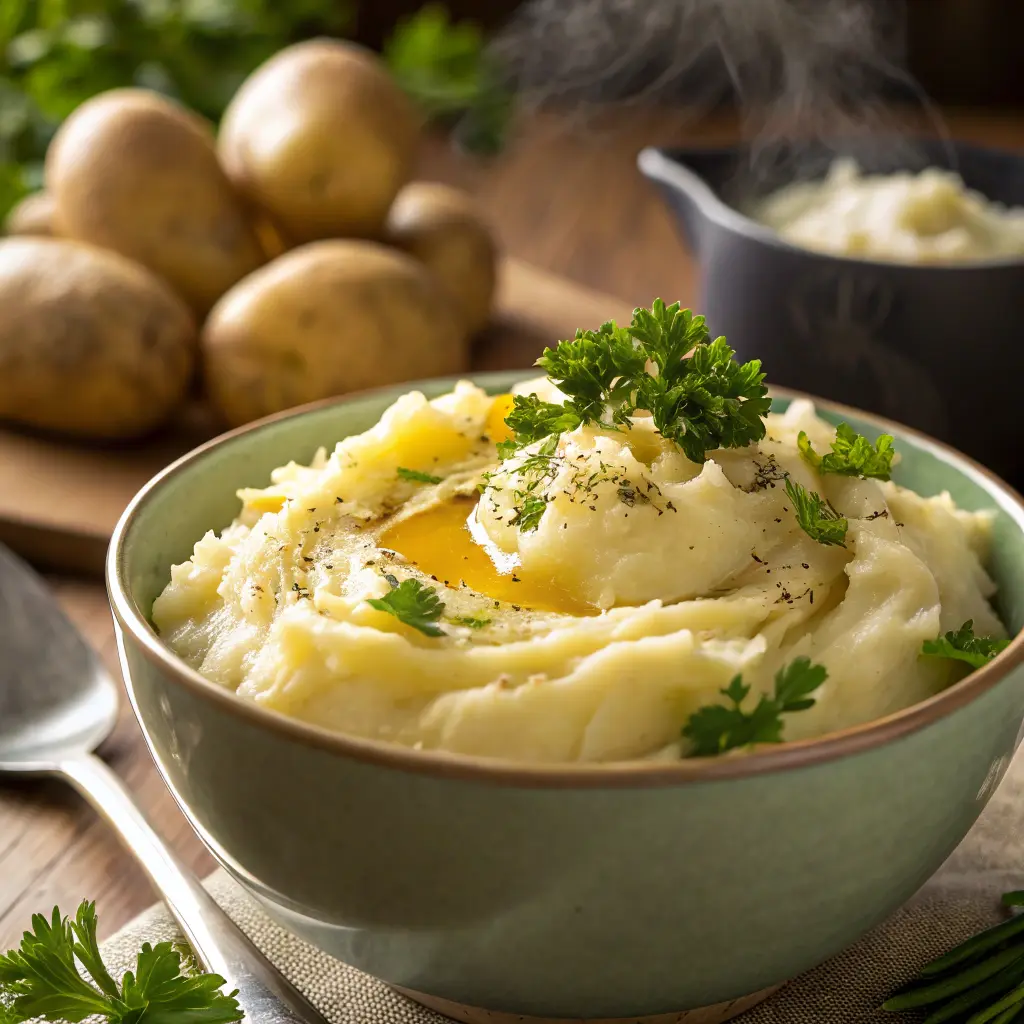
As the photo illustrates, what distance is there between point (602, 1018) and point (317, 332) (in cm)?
240

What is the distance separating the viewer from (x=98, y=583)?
11.3 ft

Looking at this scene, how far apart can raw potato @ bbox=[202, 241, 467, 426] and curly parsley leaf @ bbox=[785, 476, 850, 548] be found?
6.66 feet

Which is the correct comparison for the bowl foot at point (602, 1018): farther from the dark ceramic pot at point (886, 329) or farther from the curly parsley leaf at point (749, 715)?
the dark ceramic pot at point (886, 329)

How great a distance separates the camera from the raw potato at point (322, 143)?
411 cm

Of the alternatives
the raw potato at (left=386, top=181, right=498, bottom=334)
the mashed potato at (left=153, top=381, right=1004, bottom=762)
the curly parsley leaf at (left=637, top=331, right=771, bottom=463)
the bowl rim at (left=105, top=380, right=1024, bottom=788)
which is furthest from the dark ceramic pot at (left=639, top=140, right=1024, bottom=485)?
the bowl rim at (left=105, top=380, right=1024, bottom=788)

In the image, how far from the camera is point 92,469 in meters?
3.83

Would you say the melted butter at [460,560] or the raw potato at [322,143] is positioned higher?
the melted butter at [460,560]

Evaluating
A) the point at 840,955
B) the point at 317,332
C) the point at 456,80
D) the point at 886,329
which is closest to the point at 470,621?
the point at 840,955

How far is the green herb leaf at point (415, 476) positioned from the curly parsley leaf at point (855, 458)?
0.60 m

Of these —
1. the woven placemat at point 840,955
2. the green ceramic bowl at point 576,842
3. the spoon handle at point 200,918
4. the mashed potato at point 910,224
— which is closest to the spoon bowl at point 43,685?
the spoon handle at point 200,918

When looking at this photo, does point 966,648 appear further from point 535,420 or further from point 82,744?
point 82,744

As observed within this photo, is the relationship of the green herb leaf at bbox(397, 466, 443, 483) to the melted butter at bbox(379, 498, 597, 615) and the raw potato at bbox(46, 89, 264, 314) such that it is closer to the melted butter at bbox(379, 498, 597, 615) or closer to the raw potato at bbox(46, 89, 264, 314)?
the melted butter at bbox(379, 498, 597, 615)

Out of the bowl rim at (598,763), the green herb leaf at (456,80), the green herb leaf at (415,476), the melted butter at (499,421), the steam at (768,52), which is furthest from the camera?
the green herb leaf at (456,80)

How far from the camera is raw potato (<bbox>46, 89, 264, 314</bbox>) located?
406 cm
